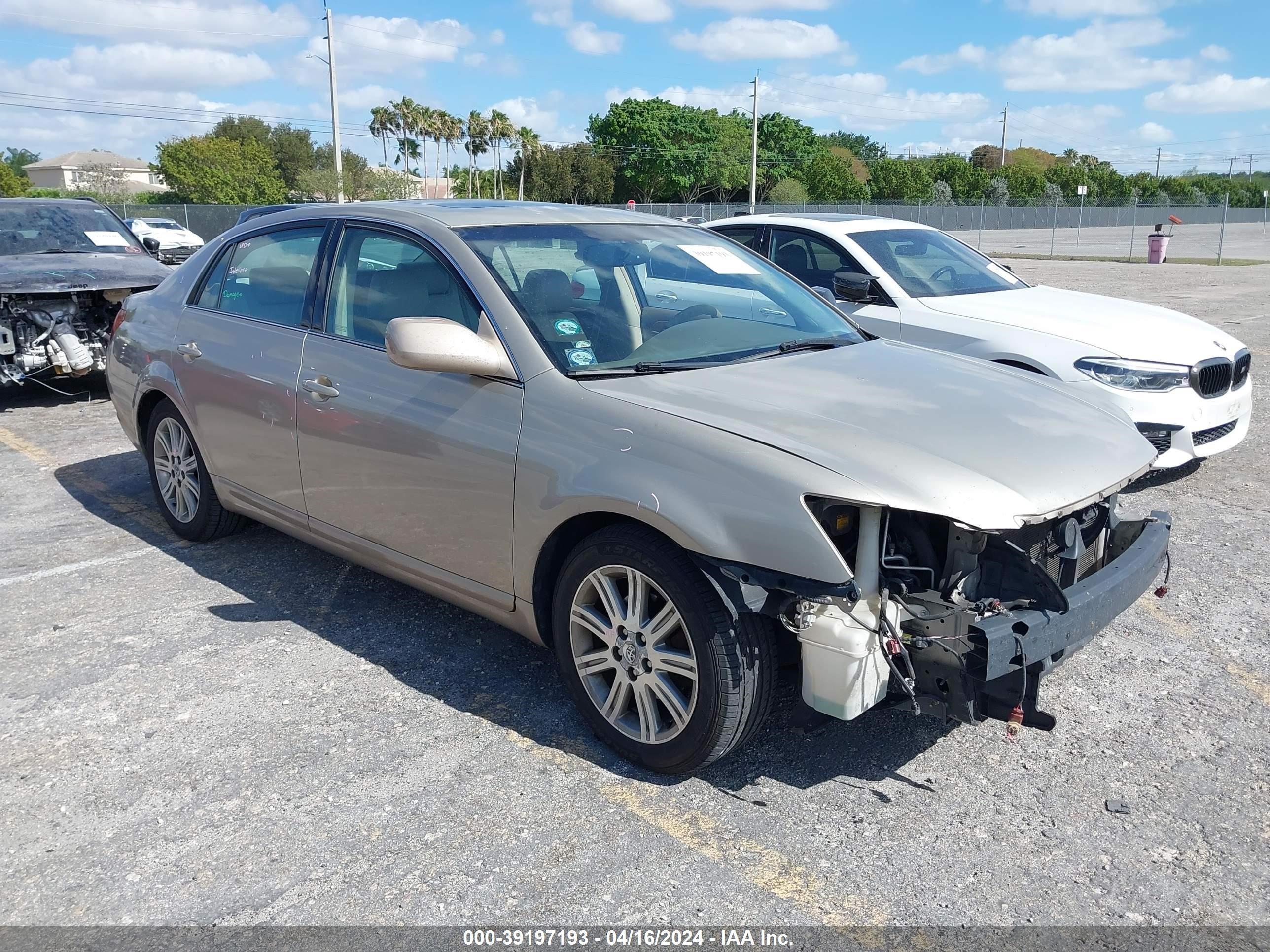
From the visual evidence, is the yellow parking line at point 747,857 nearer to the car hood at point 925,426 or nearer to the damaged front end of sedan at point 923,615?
the damaged front end of sedan at point 923,615

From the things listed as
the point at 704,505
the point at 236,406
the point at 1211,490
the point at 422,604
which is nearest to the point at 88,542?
the point at 236,406

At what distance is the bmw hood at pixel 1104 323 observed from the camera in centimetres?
626

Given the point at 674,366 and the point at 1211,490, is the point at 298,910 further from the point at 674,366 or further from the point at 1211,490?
the point at 1211,490

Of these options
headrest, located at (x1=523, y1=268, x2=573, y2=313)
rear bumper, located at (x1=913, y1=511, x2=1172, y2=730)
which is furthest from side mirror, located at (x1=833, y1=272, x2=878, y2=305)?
rear bumper, located at (x1=913, y1=511, x2=1172, y2=730)

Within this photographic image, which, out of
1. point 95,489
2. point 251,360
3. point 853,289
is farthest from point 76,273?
point 853,289

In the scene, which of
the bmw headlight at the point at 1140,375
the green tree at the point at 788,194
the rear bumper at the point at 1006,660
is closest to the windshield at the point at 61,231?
the bmw headlight at the point at 1140,375

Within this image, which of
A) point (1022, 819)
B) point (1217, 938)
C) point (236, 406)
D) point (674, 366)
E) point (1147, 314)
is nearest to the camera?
point (1217, 938)

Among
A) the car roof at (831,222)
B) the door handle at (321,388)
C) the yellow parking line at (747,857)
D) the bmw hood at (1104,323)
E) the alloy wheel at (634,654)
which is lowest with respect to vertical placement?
the yellow parking line at (747,857)

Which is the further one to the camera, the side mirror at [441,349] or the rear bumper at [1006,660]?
the side mirror at [441,349]

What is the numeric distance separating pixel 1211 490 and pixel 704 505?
15.5 feet

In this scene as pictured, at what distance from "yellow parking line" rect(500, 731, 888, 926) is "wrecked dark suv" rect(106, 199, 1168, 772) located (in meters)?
0.14

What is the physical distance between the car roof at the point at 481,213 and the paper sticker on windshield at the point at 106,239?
6.41 m

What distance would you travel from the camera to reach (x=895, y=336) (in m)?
6.96

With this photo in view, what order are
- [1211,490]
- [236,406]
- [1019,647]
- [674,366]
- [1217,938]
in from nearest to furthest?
[1217,938], [1019,647], [674,366], [236,406], [1211,490]
